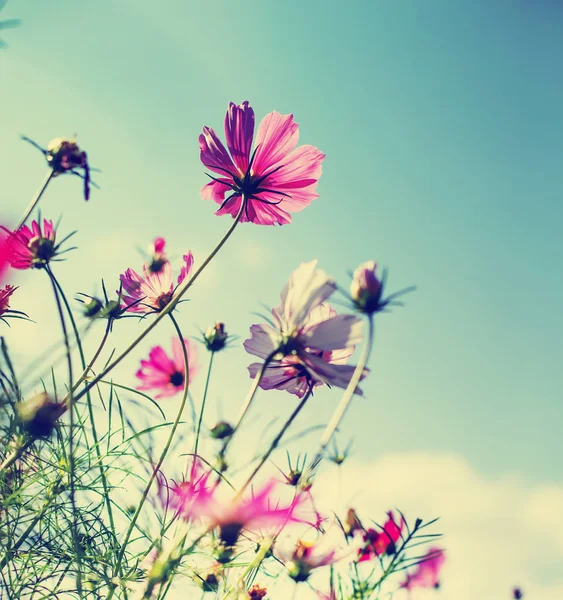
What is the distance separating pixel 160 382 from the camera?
102 cm

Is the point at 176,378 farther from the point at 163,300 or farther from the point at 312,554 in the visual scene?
the point at 312,554

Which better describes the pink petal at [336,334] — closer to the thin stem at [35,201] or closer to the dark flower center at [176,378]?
the thin stem at [35,201]

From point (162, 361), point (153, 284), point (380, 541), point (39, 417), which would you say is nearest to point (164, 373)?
point (162, 361)

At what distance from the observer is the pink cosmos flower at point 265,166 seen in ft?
2.06

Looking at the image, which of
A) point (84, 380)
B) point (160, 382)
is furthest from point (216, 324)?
point (84, 380)

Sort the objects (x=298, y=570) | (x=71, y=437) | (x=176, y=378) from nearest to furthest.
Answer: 1. (x=71, y=437)
2. (x=298, y=570)
3. (x=176, y=378)

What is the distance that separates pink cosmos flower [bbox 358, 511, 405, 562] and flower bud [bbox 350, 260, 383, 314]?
0.40 metres

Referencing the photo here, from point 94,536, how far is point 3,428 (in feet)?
0.58

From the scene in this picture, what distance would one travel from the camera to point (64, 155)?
522mm

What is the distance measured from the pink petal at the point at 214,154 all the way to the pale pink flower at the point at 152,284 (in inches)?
4.5

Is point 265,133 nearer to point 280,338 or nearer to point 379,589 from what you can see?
point 280,338

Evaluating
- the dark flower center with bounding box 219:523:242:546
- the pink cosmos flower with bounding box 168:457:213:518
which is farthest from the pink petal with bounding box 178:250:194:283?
the dark flower center with bounding box 219:523:242:546

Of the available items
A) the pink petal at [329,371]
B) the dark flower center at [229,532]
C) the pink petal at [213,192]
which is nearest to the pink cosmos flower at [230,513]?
the dark flower center at [229,532]

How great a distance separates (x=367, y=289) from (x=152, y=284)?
366 mm
